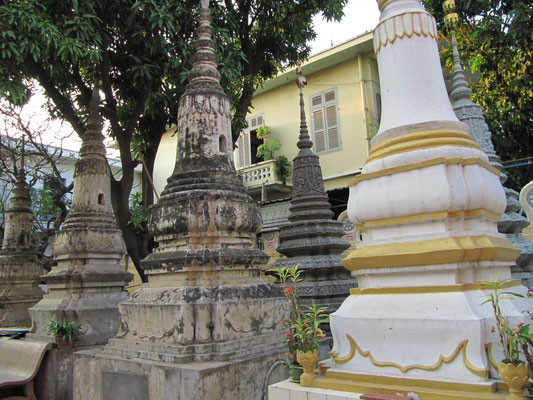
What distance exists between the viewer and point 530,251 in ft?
17.3

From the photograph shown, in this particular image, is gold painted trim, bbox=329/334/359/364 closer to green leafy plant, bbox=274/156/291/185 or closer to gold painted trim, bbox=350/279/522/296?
gold painted trim, bbox=350/279/522/296

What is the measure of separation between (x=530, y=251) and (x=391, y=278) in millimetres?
3511

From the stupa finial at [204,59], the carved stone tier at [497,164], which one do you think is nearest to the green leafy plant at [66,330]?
the stupa finial at [204,59]

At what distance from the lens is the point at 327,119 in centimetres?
1509

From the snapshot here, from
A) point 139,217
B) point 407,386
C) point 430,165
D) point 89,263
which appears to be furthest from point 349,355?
point 139,217

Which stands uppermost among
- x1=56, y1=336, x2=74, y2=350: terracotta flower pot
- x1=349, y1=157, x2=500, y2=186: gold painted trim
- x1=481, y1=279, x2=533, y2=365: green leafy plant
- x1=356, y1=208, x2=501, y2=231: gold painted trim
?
x1=349, y1=157, x2=500, y2=186: gold painted trim

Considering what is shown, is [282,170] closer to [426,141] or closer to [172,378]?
[172,378]

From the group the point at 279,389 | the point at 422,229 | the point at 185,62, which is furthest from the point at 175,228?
the point at 185,62

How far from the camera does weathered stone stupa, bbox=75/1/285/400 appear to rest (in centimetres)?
354

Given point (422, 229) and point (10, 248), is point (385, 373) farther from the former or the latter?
point (10, 248)

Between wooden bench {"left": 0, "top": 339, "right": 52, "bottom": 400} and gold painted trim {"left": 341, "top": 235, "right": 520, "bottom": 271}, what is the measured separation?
13.9ft

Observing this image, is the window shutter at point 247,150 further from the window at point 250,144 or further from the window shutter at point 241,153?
the window shutter at point 241,153

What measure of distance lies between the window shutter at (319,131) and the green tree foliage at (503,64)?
494 centimetres

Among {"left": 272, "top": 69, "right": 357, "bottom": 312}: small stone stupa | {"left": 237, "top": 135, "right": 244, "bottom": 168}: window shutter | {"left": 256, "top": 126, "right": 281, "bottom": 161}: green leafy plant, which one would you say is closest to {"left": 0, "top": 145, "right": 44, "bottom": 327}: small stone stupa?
{"left": 272, "top": 69, "right": 357, "bottom": 312}: small stone stupa
